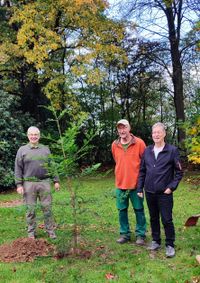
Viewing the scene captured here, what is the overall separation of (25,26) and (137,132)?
9.65 meters

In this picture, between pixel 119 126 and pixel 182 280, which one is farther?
pixel 119 126

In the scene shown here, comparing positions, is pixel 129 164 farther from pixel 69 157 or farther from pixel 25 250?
pixel 25 250

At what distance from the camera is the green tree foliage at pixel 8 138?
16.5 metres

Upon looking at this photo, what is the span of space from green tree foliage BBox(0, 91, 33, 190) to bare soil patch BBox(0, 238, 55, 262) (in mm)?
8967

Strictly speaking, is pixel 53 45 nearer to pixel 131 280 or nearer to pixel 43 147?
pixel 43 147

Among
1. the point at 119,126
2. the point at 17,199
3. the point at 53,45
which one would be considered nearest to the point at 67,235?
the point at 119,126

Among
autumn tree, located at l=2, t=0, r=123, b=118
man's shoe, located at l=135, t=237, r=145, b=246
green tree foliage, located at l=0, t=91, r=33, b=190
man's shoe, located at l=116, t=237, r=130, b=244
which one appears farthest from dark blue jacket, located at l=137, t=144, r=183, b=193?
autumn tree, located at l=2, t=0, r=123, b=118

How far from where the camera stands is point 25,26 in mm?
16578

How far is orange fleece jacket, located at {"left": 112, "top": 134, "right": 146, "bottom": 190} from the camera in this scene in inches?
286

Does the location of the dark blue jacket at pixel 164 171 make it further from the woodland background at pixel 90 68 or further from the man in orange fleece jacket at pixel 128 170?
the woodland background at pixel 90 68

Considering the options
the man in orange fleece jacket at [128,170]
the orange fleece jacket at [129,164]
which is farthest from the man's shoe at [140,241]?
the orange fleece jacket at [129,164]

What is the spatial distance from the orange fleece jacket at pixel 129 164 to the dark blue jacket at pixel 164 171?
50 cm

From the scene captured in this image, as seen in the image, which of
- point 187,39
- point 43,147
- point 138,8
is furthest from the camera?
point 187,39

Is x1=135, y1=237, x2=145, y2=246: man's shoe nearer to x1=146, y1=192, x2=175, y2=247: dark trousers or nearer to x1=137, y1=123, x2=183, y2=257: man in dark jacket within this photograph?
x1=146, y1=192, x2=175, y2=247: dark trousers
